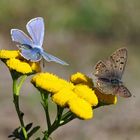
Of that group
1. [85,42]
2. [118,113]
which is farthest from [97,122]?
[85,42]

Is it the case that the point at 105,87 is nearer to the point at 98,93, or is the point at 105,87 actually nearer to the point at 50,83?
the point at 98,93

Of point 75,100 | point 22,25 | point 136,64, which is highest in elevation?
point 75,100

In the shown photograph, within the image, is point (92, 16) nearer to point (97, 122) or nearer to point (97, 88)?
point (97, 122)

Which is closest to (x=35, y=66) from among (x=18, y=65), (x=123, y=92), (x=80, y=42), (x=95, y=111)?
(x=18, y=65)

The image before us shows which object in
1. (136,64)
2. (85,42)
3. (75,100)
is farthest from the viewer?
(85,42)

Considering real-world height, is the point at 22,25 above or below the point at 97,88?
below

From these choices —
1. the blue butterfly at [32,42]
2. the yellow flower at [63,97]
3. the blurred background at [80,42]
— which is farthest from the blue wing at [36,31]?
the blurred background at [80,42]

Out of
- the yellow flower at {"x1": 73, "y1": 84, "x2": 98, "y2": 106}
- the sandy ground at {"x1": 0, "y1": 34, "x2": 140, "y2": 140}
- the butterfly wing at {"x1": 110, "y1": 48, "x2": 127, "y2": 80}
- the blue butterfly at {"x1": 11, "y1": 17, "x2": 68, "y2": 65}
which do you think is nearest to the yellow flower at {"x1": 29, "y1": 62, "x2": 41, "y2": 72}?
the blue butterfly at {"x1": 11, "y1": 17, "x2": 68, "y2": 65}

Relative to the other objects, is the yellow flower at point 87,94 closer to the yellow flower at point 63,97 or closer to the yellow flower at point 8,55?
the yellow flower at point 63,97
